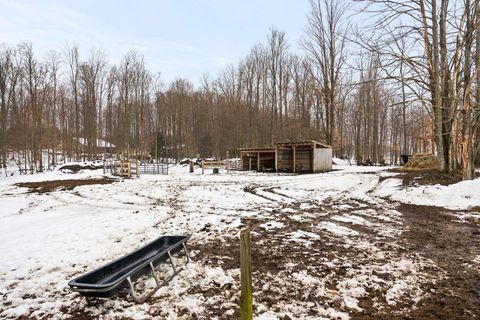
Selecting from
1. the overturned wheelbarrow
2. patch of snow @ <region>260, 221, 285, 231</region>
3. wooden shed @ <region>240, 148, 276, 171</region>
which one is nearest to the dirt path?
patch of snow @ <region>260, 221, 285, 231</region>

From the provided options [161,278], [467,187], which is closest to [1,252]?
[161,278]

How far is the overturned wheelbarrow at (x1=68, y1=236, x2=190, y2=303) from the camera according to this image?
11.2 ft

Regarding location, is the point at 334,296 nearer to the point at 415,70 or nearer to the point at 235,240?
the point at 235,240

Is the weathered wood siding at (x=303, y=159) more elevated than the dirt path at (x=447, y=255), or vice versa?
the weathered wood siding at (x=303, y=159)

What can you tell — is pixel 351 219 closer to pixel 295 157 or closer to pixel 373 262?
pixel 373 262

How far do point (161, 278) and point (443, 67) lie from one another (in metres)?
15.5

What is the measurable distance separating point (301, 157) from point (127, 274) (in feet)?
78.1

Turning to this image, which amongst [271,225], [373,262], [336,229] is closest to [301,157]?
[271,225]

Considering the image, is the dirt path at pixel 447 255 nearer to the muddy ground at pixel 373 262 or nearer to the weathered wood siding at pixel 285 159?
the muddy ground at pixel 373 262

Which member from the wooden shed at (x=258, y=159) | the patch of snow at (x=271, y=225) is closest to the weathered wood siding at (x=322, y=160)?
the wooden shed at (x=258, y=159)

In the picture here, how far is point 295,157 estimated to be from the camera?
2561 centimetres

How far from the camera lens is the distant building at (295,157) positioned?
24969 mm

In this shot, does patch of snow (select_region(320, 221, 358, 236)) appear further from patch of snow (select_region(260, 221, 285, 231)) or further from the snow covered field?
patch of snow (select_region(260, 221, 285, 231))

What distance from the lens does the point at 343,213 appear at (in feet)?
29.2
